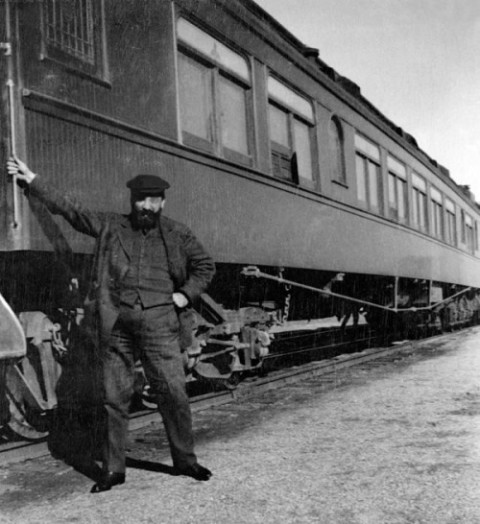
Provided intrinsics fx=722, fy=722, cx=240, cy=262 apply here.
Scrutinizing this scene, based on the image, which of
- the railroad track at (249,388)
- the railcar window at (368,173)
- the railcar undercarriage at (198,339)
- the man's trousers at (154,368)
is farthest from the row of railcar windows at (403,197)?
the man's trousers at (154,368)

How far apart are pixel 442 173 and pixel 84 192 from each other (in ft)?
40.0

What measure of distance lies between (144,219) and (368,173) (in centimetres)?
636

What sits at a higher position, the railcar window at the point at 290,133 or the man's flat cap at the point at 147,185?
the railcar window at the point at 290,133

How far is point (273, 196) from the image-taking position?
22.1 ft

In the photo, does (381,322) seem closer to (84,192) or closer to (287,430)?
(287,430)

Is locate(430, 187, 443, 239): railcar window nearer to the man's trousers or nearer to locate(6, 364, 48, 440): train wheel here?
locate(6, 364, 48, 440): train wheel

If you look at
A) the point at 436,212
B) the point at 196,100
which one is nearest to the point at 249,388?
the point at 196,100

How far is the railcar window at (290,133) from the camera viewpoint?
699 cm

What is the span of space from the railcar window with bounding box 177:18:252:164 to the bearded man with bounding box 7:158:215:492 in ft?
5.82

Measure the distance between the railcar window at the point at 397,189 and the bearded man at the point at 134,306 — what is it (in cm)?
727

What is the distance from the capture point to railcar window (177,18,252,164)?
5562mm

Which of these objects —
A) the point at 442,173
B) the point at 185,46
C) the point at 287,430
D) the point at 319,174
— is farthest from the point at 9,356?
the point at 442,173

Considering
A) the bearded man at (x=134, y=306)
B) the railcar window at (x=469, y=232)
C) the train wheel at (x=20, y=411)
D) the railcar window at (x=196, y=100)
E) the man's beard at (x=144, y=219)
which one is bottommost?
the train wheel at (x=20, y=411)

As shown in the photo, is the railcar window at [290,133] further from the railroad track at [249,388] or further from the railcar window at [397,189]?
the railcar window at [397,189]
